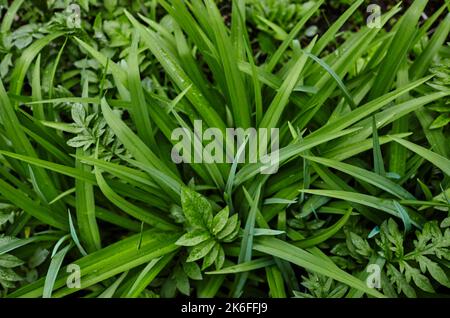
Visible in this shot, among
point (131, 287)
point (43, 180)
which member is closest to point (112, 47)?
point (43, 180)

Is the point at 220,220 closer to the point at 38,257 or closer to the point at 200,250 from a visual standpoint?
the point at 200,250

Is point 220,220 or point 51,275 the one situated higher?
point 220,220

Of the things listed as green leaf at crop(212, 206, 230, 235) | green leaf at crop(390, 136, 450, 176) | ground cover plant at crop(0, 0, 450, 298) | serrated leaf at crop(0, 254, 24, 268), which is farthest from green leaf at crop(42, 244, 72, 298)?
green leaf at crop(390, 136, 450, 176)

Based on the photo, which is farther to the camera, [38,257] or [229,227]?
[38,257]

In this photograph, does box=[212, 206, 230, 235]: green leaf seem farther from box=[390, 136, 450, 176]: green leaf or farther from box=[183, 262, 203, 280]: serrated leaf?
box=[390, 136, 450, 176]: green leaf

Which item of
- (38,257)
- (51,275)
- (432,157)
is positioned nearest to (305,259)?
(432,157)

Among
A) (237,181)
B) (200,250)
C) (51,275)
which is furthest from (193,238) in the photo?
(51,275)

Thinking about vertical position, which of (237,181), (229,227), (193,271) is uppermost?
(237,181)

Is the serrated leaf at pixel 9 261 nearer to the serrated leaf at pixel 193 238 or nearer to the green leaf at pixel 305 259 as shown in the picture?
the serrated leaf at pixel 193 238

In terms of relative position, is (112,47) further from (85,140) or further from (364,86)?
(364,86)
